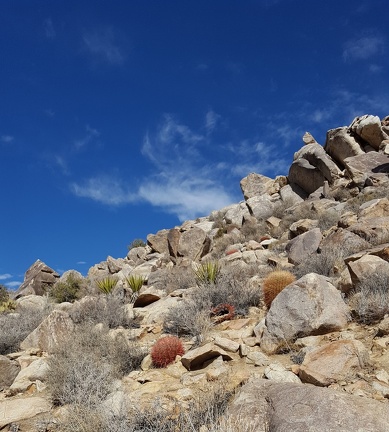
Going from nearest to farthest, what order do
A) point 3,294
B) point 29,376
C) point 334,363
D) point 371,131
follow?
point 334,363 → point 29,376 → point 3,294 → point 371,131

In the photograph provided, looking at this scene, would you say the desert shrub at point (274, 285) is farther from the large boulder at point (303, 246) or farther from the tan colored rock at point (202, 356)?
the large boulder at point (303, 246)

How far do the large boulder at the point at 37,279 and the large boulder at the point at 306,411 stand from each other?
1976 cm

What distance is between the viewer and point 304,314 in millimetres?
5797

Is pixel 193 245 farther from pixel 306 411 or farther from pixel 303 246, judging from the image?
pixel 306 411

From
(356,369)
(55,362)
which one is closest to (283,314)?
(356,369)

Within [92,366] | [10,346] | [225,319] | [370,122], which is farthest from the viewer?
[370,122]

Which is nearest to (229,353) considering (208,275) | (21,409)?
(21,409)

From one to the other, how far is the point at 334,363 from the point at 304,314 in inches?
53.1

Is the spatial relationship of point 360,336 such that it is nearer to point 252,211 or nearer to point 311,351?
point 311,351

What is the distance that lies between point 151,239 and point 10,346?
1520 centimetres

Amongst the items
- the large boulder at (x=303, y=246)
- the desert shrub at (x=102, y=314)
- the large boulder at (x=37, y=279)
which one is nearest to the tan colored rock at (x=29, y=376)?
the desert shrub at (x=102, y=314)

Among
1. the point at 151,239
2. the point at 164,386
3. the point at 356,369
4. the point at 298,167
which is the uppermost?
the point at 298,167

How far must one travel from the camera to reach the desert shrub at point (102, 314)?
8859mm

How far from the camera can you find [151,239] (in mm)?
23844
